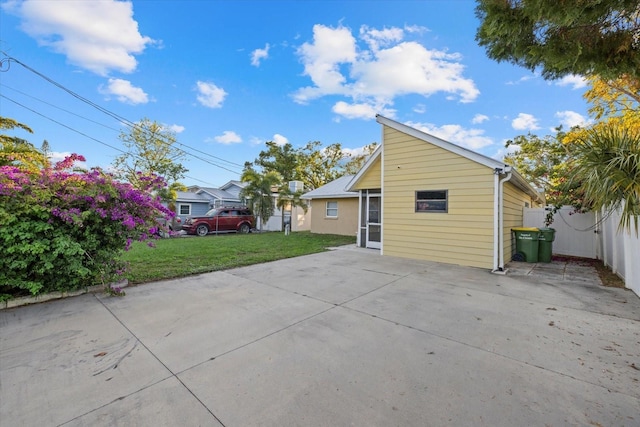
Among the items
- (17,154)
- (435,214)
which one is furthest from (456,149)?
(17,154)

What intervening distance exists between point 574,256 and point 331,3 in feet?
40.7

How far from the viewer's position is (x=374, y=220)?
33.3 feet

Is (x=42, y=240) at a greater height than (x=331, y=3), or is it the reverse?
(x=331, y=3)

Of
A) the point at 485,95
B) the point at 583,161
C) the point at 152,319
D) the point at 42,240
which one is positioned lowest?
the point at 152,319

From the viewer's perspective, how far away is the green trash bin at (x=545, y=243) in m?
7.55

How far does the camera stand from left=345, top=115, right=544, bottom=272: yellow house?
6.73m

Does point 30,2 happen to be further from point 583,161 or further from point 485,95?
point 485,95

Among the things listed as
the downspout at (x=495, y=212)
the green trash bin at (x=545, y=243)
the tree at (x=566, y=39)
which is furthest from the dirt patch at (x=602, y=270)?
the tree at (x=566, y=39)

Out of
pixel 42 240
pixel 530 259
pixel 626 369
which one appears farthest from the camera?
pixel 530 259

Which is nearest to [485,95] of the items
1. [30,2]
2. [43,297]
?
[43,297]

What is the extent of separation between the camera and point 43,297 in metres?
4.07

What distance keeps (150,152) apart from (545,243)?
27984 millimetres

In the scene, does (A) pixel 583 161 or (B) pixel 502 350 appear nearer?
(B) pixel 502 350

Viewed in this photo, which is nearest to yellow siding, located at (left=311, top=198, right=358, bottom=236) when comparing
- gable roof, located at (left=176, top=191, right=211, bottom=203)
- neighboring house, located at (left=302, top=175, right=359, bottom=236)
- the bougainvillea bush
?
neighboring house, located at (left=302, top=175, right=359, bottom=236)
